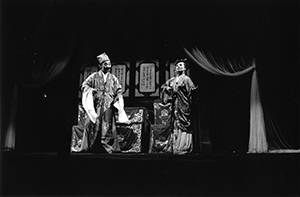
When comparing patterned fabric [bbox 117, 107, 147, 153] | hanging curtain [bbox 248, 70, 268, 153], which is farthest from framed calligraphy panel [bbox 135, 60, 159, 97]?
hanging curtain [bbox 248, 70, 268, 153]

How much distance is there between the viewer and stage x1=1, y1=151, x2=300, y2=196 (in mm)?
4180

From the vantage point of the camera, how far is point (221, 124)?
6.22m

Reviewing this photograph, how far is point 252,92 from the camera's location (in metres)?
5.34

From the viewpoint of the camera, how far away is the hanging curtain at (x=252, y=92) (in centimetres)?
507

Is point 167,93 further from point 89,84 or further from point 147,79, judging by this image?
point 147,79

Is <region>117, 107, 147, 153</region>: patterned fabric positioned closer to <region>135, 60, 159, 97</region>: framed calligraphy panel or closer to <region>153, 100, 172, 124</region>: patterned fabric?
<region>153, 100, 172, 124</region>: patterned fabric

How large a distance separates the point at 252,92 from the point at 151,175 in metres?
2.28

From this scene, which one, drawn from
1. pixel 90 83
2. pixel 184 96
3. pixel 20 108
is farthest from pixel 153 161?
pixel 20 108

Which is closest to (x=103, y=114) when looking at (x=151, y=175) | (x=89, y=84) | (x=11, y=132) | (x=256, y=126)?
(x=89, y=84)

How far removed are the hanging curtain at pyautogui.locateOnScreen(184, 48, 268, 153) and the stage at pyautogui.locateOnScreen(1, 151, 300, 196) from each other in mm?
380

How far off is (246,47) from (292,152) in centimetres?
196

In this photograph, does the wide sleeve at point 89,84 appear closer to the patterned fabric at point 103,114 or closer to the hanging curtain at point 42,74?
the patterned fabric at point 103,114

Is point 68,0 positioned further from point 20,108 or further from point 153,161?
Result: point 153,161

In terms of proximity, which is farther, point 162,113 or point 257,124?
point 162,113
